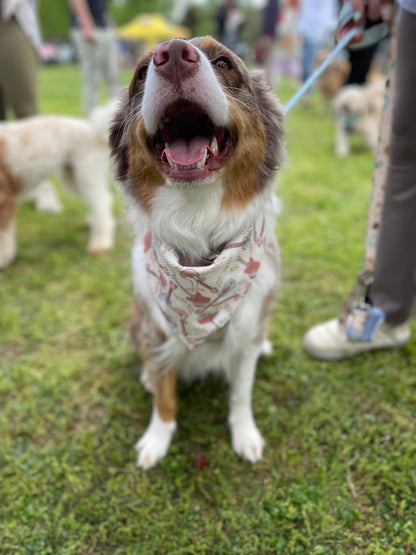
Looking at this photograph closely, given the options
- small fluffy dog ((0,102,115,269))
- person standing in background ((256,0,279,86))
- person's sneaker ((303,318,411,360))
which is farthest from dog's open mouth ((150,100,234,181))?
person standing in background ((256,0,279,86))

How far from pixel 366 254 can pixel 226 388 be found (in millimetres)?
1178

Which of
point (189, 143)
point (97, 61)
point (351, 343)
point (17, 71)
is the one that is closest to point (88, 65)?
point (97, 61)

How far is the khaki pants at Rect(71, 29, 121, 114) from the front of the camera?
6.18 metres

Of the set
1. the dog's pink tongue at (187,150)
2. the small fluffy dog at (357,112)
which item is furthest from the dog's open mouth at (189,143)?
the small fluffy dog at (357,112)

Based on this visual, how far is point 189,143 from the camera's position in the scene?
1528mm

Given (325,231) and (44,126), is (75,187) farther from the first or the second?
(325,231)

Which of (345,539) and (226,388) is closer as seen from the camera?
(345,539)

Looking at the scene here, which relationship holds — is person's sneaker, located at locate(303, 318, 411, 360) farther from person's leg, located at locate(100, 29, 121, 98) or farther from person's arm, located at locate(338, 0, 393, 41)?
person's leg, located at locate(100, 29, 121, 98)

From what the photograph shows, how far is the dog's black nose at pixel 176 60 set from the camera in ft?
4.24

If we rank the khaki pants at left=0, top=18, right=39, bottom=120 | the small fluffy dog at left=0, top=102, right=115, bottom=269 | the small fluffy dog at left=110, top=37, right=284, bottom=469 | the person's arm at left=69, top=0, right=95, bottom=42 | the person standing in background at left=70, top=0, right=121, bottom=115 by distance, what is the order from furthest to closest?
the person standing in background at left=70, top=0, right=121, bottom=115 → the person's arm at left=69, top=0, right=95, bottom=42 → the khaki pants at left=0, top=18, right=39, bottom=120 → the small fluffy dog at left=0, top=102, right=115, bottom=269 → the small fluffy dog at left=110, top=37, right=284, bottom=469

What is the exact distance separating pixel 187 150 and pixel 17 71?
141 inches

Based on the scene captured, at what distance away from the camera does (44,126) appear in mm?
3930

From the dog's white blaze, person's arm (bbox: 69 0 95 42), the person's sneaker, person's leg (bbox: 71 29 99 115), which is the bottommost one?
the person's sneaker

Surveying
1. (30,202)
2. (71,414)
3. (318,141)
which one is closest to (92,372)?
(71,414)
